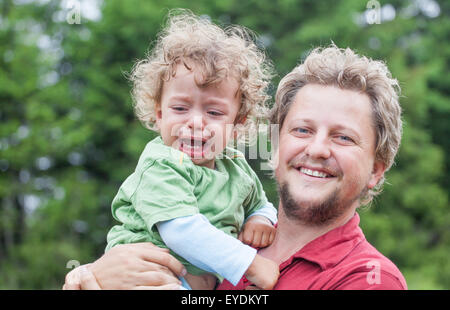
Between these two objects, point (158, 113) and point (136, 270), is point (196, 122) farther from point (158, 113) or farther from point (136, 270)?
point (136, 270)

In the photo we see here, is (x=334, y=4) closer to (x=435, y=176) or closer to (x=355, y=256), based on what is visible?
(x=435, y=176)

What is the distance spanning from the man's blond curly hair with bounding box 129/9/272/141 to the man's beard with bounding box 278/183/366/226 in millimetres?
506

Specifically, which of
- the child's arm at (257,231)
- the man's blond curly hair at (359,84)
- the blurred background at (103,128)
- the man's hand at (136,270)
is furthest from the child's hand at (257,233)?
the blurred background at (103,128)

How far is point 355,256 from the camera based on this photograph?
242 centimetres

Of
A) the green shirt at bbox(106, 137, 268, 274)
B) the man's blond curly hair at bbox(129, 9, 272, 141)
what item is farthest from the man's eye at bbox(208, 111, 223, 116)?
the green shirt at bbox(106, 137, 268, 274)

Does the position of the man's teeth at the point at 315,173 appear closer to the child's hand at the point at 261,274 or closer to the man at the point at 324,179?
the man at the point at 324,179

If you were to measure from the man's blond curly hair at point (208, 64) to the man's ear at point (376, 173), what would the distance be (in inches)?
23.6

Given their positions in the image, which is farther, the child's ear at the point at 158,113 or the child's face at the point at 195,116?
the child's ear at the point at 158,113

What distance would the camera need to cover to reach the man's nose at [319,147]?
8.08ft

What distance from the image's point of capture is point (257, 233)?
2.71m

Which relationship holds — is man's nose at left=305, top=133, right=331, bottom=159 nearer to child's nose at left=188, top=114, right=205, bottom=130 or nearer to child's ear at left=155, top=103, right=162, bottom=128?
child's nose at left=188, top=114, right=205, bottom=130

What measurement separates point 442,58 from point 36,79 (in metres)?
11.9

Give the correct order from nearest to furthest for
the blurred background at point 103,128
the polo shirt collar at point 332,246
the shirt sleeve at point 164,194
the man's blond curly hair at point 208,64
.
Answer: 1. the shirt sleeve at point 164,194
2. the polo shirt collar at point 332,246
3. the man's blond curly hair at point 208,64
4. the blurred background at point 103,128

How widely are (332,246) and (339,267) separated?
171 mm
